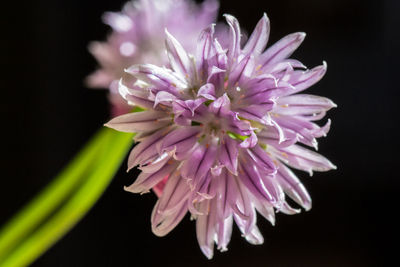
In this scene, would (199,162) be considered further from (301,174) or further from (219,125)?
A: (301,174)

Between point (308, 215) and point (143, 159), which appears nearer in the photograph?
point (143, 159)

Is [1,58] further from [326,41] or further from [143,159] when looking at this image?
[143,159]

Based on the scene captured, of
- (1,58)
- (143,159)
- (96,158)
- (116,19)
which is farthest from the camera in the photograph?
(1,58)

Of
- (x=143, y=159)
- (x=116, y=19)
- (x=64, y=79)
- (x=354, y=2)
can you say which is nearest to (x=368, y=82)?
(x=354, y=2)

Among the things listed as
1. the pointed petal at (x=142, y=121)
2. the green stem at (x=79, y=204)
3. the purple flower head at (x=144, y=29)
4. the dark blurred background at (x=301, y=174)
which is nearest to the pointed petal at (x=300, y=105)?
the pointed petal at (x=142, y=121)

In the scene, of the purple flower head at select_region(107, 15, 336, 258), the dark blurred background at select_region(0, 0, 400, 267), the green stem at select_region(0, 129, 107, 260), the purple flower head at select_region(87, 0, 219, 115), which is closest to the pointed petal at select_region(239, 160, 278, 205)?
the purple flower head at select_region(107, 15, 336, 258)

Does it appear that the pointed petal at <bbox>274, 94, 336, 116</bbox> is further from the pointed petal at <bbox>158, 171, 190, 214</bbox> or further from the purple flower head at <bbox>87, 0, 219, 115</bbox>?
the purple flower head at <bbox>87, 0, 219, 115</bbox>
